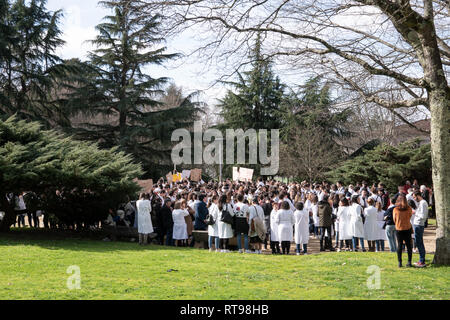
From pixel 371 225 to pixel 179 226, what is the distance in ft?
21.3

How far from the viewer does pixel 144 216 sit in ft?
47.0

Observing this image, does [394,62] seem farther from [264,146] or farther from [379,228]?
[264,146]

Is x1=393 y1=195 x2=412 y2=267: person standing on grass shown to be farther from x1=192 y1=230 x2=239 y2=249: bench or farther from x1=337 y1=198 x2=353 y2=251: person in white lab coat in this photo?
x1=192 y1=230 x2=239 y2=249: bench

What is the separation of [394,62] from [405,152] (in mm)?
15284

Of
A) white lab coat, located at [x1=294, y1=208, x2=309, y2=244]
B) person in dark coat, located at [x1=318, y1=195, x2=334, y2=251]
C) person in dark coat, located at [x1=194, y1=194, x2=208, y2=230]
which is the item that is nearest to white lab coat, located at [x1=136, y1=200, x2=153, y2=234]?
person in dark coat, located at [x1=194, y1=194, x2=208, y2=230]

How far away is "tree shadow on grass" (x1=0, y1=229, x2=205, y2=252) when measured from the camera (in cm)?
1289

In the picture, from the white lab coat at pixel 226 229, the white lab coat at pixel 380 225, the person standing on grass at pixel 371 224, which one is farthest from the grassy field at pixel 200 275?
the white lab coat at pixel 380 225

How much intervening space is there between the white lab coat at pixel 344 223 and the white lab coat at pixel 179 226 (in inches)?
206

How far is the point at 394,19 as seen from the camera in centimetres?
975

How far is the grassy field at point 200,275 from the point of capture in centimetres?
748

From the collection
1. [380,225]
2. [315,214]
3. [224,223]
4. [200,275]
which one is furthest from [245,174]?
[200,275]

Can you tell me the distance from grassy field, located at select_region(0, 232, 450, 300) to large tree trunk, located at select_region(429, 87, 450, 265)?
0.69m

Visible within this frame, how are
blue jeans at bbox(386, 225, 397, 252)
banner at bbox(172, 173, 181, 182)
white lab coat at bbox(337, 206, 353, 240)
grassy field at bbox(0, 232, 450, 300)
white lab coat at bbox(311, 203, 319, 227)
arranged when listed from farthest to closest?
banner at bbox(172, 173, 181, 182) → white lab coat at bbox(311, 203, 319, 227) → white lab coat at bbox(337, 206, 353, 240) → blue jeans at bbox(386, 225, 397, 252) → grassy field at bbox(0, 232, 450, 300)
